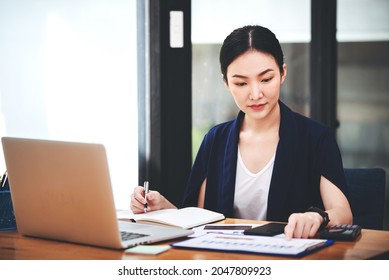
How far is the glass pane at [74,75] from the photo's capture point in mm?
3143

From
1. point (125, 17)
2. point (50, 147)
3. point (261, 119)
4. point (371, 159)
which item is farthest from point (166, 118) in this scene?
point (50, 147)

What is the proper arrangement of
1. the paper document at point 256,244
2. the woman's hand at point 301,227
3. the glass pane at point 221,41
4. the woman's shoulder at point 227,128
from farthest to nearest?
the glass pane at point 221,41
the woman's shoulder at point 227,128
the woman's hand at point 301,227
the paper document at point 256,244

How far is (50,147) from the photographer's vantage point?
161cm

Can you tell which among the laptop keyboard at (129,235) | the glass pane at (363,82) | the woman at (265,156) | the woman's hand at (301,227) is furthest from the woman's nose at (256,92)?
the glass pane at (363,82)

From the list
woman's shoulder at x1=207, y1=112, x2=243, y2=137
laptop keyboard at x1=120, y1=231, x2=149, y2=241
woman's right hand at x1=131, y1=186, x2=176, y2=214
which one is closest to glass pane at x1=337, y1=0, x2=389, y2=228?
woman's shoulder at x1=207, y1=112, x2=243, y2=137

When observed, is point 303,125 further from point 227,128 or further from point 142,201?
point 142,201

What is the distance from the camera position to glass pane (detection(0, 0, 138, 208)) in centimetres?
314

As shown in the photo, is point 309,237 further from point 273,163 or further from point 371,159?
point 371,159

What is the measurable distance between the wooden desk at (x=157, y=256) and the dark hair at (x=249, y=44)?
73 cm

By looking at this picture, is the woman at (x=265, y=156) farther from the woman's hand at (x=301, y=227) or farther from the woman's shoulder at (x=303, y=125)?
the woman's hand at (x=301, y=227)

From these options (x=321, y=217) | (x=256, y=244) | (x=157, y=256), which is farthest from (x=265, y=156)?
(x=157, y=256)

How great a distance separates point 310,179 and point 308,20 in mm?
1722

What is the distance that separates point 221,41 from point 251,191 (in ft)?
4.66

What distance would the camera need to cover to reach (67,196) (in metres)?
1.61
